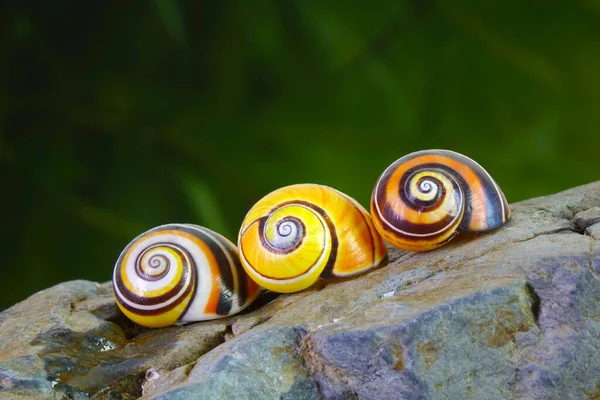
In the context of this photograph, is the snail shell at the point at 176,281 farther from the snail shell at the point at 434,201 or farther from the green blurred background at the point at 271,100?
the green blurred background at the point at 271,100

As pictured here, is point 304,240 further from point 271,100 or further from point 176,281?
point 271,100

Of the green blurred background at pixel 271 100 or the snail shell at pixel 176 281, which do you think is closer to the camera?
the snail shell at pixel 176 281

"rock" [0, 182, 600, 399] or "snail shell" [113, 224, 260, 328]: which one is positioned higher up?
"snail shell" [113, 224, 260, 328]

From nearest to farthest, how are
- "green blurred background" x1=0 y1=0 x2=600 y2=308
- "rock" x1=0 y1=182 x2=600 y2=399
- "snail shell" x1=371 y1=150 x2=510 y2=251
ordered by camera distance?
"rock" x1=0 y1=182 x2=600 y2=399, "snail shell" x1=371 y1=150 x2=510 y2=251, "green blurred background" x1=0 y1=0 x2=600 y2=308

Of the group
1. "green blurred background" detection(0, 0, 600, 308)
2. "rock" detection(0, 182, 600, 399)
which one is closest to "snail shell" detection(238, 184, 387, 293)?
"rock" detection(0, 182, 600, 399)

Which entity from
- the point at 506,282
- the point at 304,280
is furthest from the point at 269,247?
the point at 506,282

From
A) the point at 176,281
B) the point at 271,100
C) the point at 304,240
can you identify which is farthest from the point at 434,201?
the point at 271,100

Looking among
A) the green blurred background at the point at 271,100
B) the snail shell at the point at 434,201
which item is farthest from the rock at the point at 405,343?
the green blurred background at the point at 271,100

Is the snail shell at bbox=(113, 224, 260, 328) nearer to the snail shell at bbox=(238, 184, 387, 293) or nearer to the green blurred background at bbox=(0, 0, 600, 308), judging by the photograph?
the snail shell at bbox=(238, 184, 387, 293)
